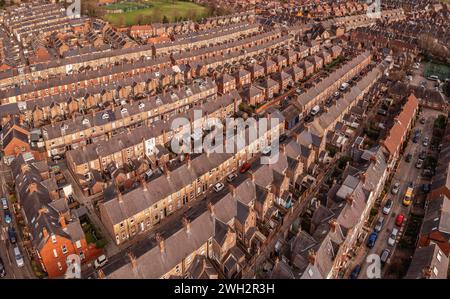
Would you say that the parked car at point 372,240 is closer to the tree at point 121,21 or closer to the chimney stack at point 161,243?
the chimney stack at point 161,243

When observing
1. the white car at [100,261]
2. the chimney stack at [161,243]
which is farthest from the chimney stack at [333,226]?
the white car at [100,261]

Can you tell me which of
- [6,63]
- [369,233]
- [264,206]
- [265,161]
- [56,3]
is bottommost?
[369,233]

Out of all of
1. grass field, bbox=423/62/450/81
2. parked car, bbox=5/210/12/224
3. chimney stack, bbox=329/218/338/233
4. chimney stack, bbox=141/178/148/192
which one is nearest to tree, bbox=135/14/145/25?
grass field, bbox=423/62/450/81

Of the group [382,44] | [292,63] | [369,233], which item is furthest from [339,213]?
[382,44]

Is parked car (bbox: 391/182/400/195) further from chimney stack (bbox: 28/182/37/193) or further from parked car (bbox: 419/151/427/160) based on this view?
chimney stack (bbox: 28/182/37/193)

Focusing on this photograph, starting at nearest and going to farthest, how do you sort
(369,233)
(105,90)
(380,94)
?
(369,233)
(105,90)
(380,94)

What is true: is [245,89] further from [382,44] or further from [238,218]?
[382,44]

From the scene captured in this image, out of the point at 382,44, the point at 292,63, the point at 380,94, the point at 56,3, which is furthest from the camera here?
the point at 56,3
